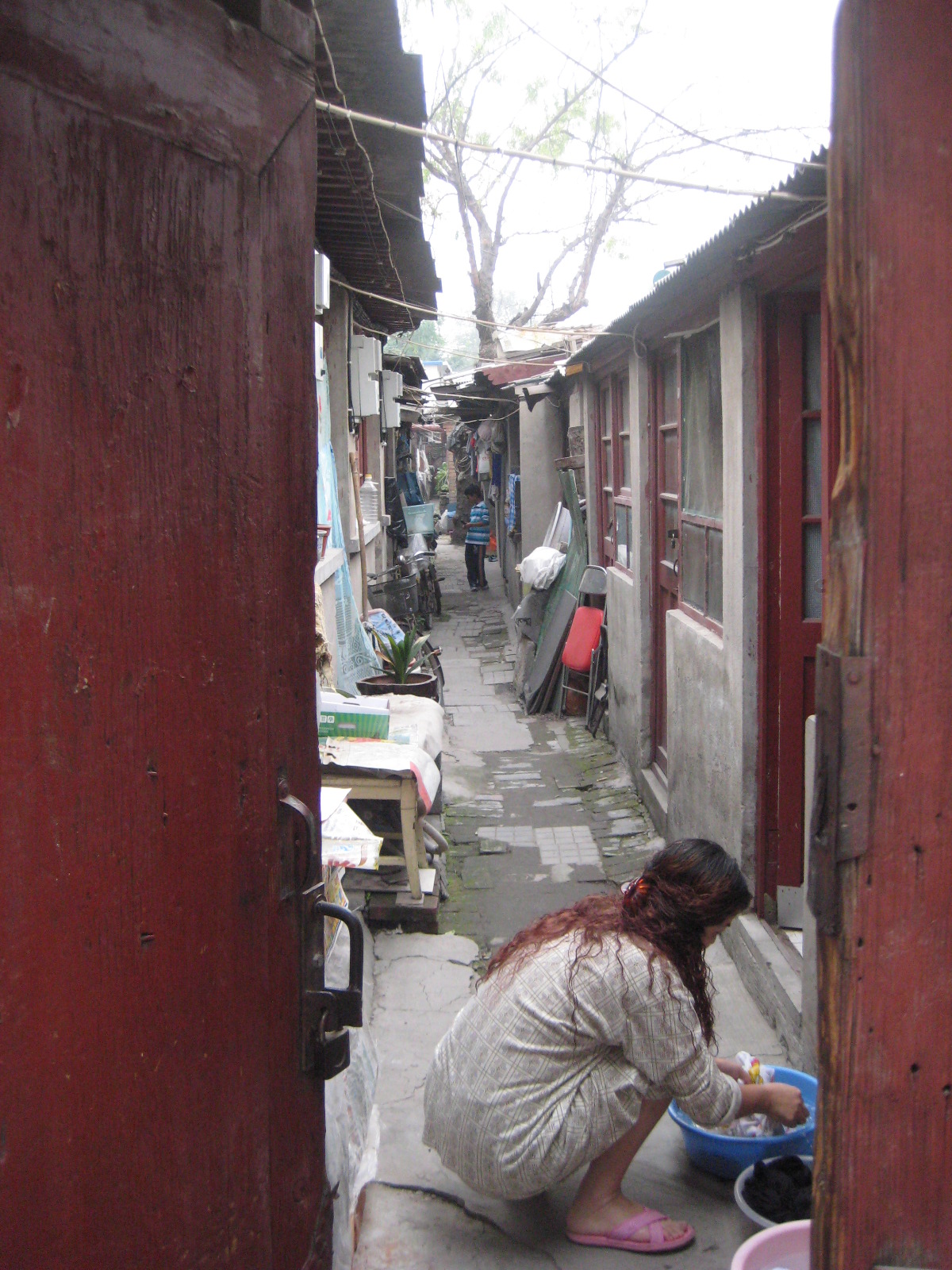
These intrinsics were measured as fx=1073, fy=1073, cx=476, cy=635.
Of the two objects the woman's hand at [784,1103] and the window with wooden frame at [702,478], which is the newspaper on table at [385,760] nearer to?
the window with wooden frame at [702,478]

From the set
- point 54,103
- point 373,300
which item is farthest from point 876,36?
point 373,300

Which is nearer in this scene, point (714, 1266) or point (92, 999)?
point (92, 999)

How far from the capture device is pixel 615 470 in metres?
9.16

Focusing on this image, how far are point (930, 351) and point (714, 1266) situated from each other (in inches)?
108

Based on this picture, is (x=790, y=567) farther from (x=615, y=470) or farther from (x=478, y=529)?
(x=478, y=529)

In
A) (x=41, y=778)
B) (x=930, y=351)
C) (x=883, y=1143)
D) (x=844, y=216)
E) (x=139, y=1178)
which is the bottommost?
(x=139, y=1178)

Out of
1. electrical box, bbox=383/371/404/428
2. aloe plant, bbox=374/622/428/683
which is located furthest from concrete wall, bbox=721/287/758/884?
electrical box, bbox=383/371/404/428

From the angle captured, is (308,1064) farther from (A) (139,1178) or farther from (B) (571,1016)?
(B) (571,1016)

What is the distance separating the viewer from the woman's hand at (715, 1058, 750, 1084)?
326 cm

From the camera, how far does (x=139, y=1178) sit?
4.89ft

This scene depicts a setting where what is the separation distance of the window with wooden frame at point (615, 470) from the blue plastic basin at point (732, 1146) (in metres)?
5.25

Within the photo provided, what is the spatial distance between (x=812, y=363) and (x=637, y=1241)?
328 cm

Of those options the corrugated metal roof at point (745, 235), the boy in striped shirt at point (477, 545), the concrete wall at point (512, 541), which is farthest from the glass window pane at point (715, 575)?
the boy in striped shirt at point (477, 545)

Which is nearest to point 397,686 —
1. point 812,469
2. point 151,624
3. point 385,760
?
point 385,760
